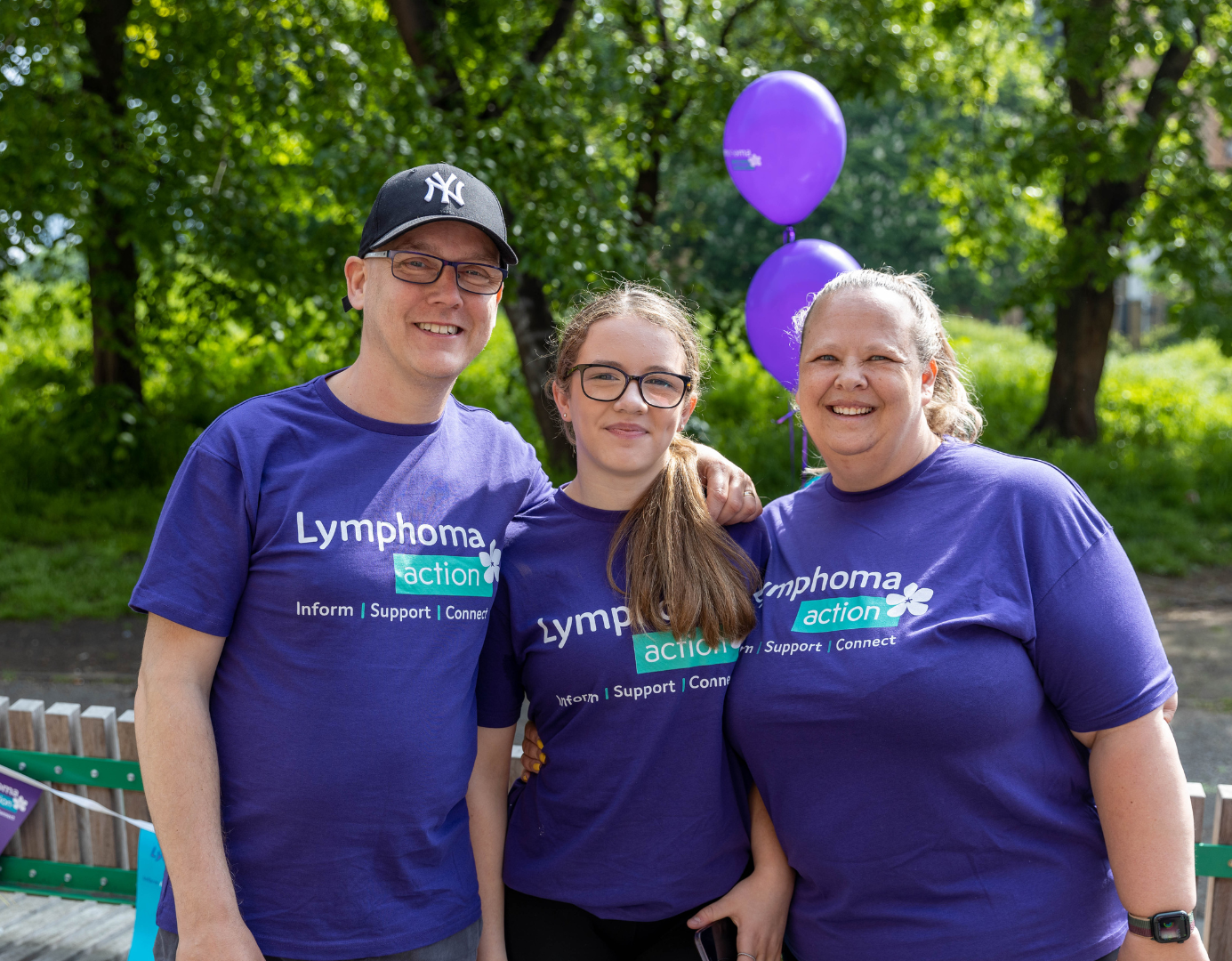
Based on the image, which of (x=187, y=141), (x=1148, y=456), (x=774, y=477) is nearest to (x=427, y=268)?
(x=187, y=141)

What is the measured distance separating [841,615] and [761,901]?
0.64 m

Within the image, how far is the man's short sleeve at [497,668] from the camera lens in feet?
7.57

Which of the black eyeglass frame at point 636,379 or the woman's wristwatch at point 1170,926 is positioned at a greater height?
the black eyeglass frame at point 636,379

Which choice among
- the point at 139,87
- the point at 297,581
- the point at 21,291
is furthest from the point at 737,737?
the point at 21,291

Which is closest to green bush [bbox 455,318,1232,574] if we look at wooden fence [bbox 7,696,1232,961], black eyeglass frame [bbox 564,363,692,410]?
wooden fence [bbox 7,696,1232,961]

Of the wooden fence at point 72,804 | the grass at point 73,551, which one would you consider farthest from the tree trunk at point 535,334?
the wooden fence at point 72,804

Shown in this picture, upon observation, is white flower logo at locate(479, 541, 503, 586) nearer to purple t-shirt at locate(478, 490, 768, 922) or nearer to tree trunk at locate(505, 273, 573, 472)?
purple t-shirt at locate(478, 490, 768, 922)

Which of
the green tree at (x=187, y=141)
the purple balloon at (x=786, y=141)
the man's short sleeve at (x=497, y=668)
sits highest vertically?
the green tree at (x=187, y=141)

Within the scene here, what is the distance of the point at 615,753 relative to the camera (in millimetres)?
2176

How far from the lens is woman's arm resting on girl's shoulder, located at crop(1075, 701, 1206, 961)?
1928mm

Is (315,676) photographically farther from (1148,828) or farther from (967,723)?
(1148,828)

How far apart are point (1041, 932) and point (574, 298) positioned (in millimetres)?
2034

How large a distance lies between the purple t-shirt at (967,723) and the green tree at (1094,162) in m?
8.35

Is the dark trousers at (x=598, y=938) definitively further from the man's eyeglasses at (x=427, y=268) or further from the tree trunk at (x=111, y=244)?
the tree trunk at (x=111, y=244)
